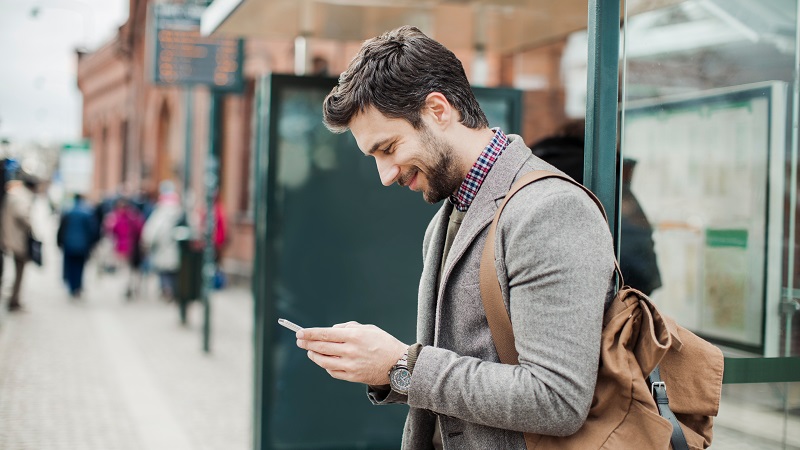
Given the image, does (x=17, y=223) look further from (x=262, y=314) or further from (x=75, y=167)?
(x=75, y=167)

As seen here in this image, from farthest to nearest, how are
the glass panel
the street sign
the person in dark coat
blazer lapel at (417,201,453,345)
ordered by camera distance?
the street sign, the person in dark coat, the glass panel, blazer lapel at (417,201,453,345)

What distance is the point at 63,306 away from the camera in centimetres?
1393

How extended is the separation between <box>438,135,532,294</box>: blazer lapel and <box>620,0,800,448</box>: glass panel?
596mm

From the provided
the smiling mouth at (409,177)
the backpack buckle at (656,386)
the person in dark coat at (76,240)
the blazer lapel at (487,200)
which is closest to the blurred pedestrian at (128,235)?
the person in dark coat at (76,240)

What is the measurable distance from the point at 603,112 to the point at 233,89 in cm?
868

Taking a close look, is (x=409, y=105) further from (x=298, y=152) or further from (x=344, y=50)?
(x=344, y=50)

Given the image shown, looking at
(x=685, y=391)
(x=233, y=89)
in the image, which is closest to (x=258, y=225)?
(x=685, y=391)

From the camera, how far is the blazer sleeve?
1573mm

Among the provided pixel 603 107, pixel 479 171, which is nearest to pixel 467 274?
pixel 479 171

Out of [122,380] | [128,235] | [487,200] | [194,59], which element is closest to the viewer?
[487,200]

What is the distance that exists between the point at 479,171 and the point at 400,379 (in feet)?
1.54

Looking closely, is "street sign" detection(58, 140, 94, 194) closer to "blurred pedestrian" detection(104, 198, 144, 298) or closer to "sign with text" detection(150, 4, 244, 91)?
"blurred pedestrian" detection(104, 198, 144, 298)

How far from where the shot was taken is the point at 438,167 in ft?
6.12

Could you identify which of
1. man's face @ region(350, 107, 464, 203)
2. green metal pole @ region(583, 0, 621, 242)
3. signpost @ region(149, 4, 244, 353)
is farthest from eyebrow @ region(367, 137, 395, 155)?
signpost @ region(149, 4, 244, 353)
